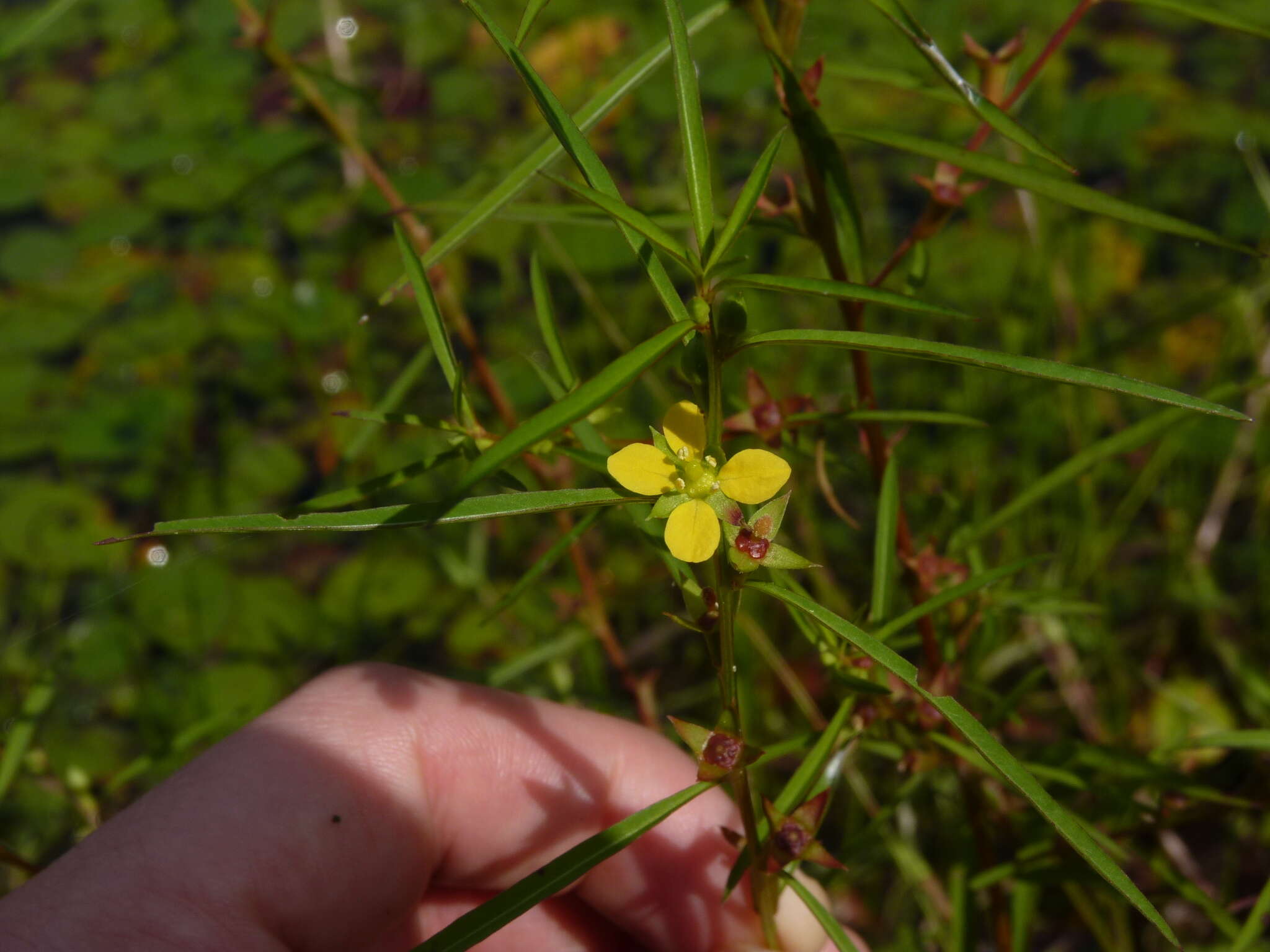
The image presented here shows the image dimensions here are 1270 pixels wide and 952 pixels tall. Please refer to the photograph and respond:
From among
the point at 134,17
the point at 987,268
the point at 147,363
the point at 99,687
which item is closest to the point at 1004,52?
the point at 987,268

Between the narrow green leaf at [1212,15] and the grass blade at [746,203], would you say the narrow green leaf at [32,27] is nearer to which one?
the grass blade at [746,203]

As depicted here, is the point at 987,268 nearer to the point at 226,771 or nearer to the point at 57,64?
the point at 226,771

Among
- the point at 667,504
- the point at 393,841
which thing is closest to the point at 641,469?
the point at 667,504

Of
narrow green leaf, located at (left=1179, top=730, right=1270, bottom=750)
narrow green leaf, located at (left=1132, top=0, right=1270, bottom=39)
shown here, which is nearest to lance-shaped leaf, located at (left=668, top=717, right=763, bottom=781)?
narrow green leaf, located at (left=1179, top=730, right=1270, bottom=750)

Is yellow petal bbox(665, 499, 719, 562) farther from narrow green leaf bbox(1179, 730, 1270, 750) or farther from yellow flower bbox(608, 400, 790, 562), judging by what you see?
narrow green leaf bbox(1179, 730, 1270, 750)

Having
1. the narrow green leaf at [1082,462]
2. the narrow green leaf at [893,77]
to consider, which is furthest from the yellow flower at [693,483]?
the narrow green leaf at [1082,462]
